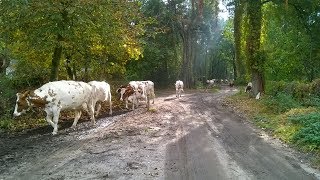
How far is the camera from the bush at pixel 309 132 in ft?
36.6

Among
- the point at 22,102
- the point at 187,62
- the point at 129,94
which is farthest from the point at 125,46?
the point at 187,62

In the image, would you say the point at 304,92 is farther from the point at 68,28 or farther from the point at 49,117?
the point at 49,117

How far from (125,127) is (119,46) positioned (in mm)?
6091

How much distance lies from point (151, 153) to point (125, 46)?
10.6 metres

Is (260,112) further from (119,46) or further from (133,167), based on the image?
(133,167)

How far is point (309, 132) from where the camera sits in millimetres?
12023

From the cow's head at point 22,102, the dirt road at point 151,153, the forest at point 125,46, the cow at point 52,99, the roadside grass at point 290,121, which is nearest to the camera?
the dirt road at point 151,153

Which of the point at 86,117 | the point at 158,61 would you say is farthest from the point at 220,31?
the point at 86,117

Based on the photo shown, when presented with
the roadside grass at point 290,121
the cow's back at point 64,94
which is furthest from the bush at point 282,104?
the cow's back at point 64,94

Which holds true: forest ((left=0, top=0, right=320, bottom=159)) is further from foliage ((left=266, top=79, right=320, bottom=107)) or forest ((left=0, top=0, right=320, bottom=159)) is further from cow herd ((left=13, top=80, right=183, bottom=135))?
cow herd ((left=13, top=80, right=183, bottom=135))

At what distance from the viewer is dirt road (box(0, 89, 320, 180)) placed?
870cm

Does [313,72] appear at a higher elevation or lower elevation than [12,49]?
lower

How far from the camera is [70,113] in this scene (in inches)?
750

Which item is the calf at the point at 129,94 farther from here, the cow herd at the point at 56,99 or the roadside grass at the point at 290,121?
the roadside grass at the point at 290,121
